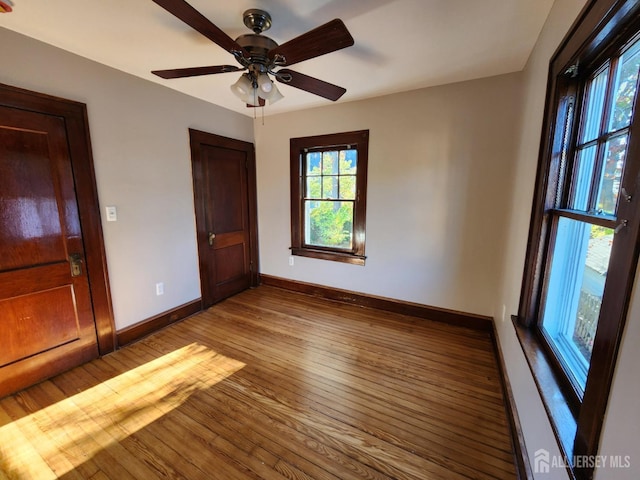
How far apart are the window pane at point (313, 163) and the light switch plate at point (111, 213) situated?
6.95ft

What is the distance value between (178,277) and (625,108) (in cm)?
339

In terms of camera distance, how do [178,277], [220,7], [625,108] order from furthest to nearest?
[178,277], [220,7], [625,108]

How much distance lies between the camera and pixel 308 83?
1.83m

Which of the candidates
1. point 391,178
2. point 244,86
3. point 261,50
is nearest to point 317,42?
point 261,50

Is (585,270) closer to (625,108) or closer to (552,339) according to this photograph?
(552,339)

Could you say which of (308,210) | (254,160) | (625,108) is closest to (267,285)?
(308,210)

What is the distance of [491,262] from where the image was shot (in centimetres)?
257

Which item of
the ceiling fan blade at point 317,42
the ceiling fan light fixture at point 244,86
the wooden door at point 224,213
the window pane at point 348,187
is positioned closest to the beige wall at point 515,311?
the ceiling fan blade at point 317,42

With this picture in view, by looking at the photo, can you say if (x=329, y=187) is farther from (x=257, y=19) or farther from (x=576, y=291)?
(x=576, y=291)

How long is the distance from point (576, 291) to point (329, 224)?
2.54m

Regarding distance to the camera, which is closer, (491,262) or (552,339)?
(552,339)

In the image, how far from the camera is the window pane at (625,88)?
860mm

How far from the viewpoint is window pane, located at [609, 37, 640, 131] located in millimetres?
860

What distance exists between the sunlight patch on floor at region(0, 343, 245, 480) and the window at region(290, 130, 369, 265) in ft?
5.84
